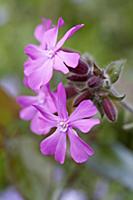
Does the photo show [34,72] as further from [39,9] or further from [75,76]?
[39,9]

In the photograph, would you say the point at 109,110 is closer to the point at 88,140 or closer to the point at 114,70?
the point at 114,70

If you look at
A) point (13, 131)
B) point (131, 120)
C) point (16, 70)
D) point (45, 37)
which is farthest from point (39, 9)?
point (45, 37)

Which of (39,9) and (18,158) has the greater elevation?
(39,9)

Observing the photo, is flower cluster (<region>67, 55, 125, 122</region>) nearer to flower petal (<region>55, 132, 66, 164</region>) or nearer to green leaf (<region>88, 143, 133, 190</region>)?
flower petal (<region>55, 132, 66, 164</region>)

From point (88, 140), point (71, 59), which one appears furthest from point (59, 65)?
point (88, 140)

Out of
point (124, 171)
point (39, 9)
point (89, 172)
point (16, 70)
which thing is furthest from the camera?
point (39, 9)

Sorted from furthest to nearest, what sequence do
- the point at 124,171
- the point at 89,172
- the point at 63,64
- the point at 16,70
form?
the point at 16,70
the point at 89,172
the point at 124,171
the point at 63,64
